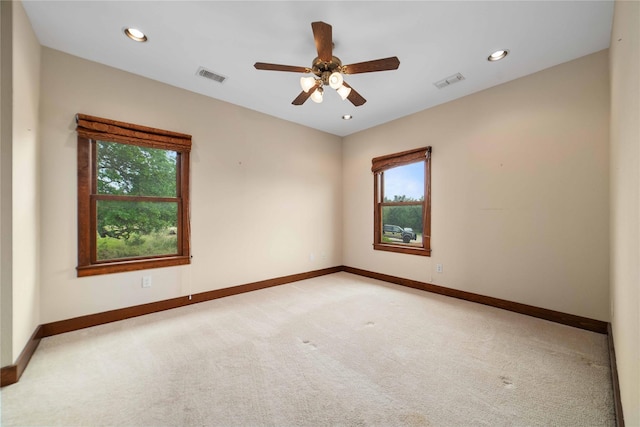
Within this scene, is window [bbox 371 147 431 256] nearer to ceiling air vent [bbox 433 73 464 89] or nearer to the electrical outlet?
ceiling air vent [bbox 433 73 464 89]

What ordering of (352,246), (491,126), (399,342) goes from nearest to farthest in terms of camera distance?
A: (399,342)
(491,126)
(352,246)

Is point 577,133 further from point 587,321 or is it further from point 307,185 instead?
point 307,185

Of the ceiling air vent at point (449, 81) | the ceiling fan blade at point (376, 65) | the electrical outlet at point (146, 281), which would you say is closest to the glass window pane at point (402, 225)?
the ceiling air vent at point (449, 81)

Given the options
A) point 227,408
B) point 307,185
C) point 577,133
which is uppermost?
point 577,133

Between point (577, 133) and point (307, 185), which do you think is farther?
point (307, 185)

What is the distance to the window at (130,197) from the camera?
8.50ft

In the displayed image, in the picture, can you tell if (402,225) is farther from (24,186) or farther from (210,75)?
(24,186)

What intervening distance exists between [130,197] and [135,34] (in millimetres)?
1619

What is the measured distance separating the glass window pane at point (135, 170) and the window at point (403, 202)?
3191 mm

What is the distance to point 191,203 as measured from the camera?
3260mm

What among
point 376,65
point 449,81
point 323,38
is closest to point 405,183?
point 449,81

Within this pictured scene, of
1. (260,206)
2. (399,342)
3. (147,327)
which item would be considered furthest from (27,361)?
(399,342)

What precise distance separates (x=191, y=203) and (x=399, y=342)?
2.86 metres

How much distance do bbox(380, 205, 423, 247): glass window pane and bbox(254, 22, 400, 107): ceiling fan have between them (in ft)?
7.52
